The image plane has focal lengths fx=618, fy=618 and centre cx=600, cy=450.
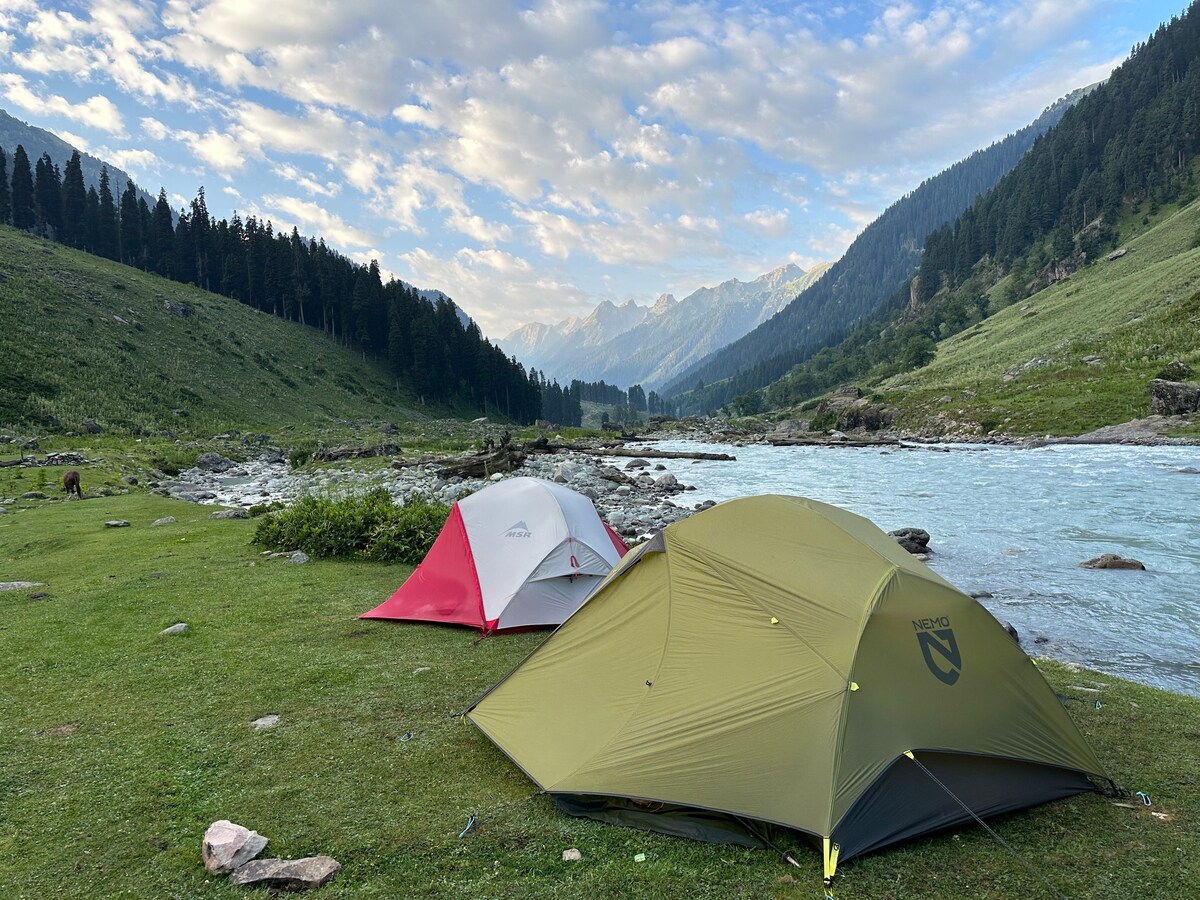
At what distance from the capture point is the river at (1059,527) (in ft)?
32.2

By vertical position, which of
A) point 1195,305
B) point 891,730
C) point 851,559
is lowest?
point 891,730

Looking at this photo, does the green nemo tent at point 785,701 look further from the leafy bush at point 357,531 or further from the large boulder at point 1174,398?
the large boulder at point 1174,398

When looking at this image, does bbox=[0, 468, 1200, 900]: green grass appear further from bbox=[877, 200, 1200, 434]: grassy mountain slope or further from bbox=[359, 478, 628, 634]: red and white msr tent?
bbox=[877, 200, 1200, 434]: grassy mountain slope

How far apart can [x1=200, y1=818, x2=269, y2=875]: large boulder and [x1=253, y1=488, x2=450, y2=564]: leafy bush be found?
9.02m

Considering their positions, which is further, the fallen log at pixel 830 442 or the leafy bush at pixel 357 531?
the fallen log at pixel 830 442

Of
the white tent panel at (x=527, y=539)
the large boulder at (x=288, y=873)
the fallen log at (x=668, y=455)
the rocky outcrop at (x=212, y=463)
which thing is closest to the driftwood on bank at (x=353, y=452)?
the rocky outcrop at (x=212, y=463)

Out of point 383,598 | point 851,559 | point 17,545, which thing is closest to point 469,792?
point 851,559

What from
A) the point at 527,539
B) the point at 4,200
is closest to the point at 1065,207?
the point at 527,539

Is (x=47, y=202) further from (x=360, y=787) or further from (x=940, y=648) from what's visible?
(x=940, y=648)

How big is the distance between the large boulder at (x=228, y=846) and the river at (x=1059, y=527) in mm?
10206

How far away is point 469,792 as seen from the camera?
4863 mm

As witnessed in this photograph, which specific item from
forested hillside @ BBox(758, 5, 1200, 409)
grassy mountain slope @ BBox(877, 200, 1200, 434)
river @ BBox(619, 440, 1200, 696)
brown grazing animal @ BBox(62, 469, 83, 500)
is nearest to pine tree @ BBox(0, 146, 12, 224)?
brown grazing animal @ BBox(62, 469, 83, 500)

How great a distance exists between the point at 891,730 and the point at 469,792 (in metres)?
3.25

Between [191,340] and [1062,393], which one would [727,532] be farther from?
[191,340]
